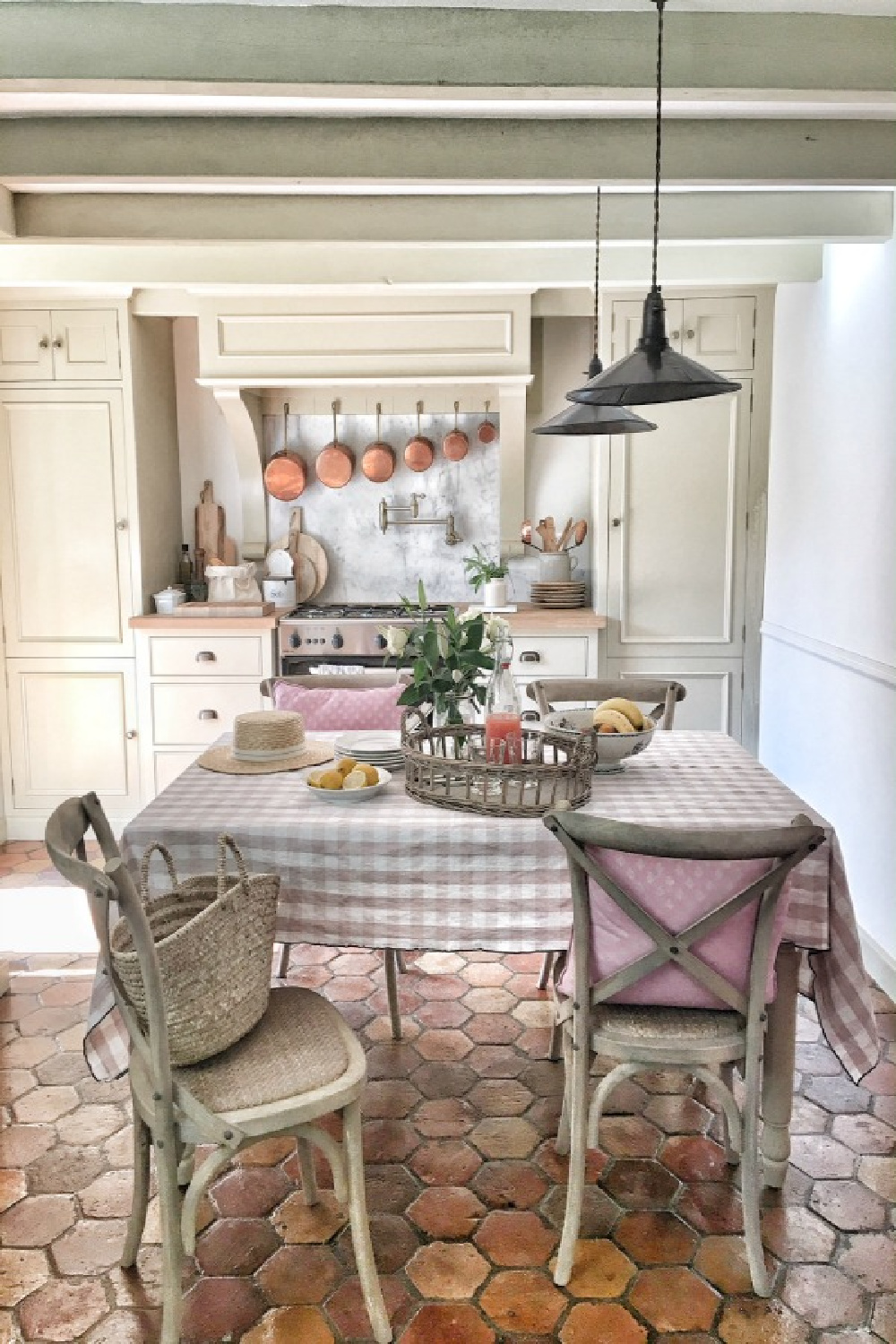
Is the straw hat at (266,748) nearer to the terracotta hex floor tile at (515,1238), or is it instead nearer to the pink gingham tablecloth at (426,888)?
the pink gingham tablecloth at (426,888)

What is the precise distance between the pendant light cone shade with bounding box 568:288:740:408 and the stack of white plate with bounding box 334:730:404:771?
96cm

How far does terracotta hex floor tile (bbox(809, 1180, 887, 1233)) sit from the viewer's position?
7.02 feet

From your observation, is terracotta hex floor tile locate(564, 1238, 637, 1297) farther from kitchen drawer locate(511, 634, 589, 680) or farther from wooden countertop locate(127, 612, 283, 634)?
wooden countertop locate(127, 612, 283, 634)

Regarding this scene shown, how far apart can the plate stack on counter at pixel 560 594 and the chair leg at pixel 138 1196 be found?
3.29m

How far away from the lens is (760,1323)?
1.88m

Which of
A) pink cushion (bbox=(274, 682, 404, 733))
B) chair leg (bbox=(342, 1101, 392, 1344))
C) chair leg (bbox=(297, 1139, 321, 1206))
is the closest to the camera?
chair leg (bbox=(342, 1101, 392, 1344))

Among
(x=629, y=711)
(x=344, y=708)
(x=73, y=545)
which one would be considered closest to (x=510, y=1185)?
(x=629, y=711)

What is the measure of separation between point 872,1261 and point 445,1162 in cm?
86

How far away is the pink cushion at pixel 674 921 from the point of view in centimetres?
188

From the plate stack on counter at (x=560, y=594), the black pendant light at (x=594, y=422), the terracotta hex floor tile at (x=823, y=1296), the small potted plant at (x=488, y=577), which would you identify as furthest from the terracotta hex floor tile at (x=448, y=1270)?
the plate stack on counter at (x=560, y=594)

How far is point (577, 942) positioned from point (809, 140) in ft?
7.67

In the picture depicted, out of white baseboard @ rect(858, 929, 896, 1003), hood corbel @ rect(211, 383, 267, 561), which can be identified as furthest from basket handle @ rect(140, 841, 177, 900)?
hood corbel @ rect(211, 383, 267, 561)

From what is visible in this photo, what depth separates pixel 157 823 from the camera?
87.8 inches

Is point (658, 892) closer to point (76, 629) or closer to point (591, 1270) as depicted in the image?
point (591, 1270)
